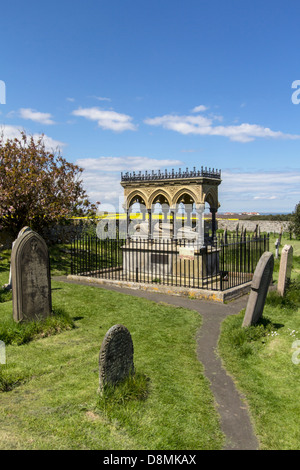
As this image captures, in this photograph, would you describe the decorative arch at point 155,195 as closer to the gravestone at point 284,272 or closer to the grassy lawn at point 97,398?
the gravestone at point 284,272

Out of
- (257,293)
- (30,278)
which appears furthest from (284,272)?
(30,278)

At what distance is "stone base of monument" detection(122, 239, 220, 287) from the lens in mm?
13555

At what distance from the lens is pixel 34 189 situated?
17016 millimetres

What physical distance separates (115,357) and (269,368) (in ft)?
10.4

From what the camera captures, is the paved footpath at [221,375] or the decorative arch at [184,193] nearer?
the paved footpath at [221,375]

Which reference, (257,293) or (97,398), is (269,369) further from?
(97,398)

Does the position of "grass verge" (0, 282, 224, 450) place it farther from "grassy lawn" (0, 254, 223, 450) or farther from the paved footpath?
the paved footpath

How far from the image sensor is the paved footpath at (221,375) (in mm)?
4340

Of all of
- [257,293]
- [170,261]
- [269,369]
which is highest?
[170,261]

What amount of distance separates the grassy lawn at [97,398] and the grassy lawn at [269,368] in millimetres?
636

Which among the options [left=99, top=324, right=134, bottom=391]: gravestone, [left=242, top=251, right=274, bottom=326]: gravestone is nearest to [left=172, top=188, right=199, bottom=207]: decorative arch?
[left=242, top=251, right=274, bottom=326]: gravestone

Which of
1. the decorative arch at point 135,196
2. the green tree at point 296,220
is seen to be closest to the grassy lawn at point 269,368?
the decorative arch at point 135,196

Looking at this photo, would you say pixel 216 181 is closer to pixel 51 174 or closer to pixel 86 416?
pixel 51 174
